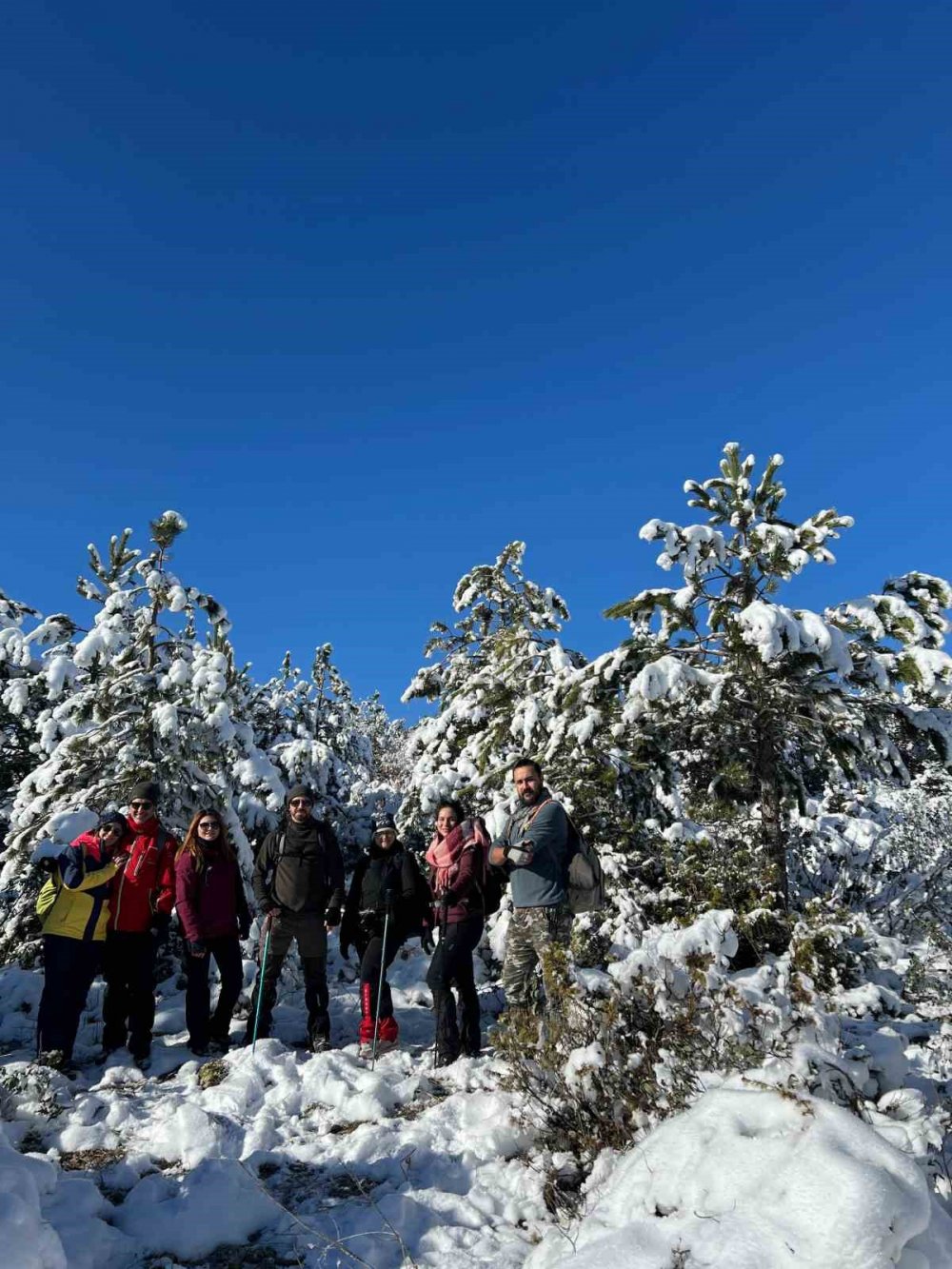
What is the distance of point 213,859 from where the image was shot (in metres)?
7.45

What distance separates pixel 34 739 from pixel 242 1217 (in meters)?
11.3

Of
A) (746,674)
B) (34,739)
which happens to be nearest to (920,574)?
(746,674)

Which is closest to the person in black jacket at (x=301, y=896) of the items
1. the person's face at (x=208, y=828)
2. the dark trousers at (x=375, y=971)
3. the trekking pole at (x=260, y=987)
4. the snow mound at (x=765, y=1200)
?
the trekking pole at (x=260, y=987)

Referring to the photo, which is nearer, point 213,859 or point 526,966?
point 526,966

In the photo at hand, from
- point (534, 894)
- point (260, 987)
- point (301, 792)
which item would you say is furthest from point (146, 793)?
point (534, 894)

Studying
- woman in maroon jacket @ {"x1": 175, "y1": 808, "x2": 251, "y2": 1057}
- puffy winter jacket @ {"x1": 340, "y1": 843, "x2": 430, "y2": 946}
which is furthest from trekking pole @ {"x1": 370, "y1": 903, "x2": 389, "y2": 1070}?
woman in maroon jacket @ {"x1": 175, "y1": 808, "x2": 251, "y2": 1057}

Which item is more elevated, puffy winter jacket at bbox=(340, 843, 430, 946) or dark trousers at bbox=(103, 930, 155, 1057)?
puffy winter jacket at bbox=(340, 843, 430, 946)

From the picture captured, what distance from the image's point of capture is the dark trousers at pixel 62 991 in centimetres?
655

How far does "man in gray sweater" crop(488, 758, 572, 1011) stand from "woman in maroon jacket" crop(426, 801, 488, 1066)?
468 mm

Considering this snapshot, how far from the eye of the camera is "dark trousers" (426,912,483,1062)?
21.8ft

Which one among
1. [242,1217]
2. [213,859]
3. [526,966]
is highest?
[213,859]

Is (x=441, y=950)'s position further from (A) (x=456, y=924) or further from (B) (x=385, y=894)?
(B) (x=385, y=894)

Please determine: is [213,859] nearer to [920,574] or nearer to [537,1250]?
[537,1250]

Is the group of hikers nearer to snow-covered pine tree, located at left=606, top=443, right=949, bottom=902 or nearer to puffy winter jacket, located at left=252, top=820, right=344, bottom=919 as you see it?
puffy winter jacket, located at left=252, top=820, right=344, bottom=919
